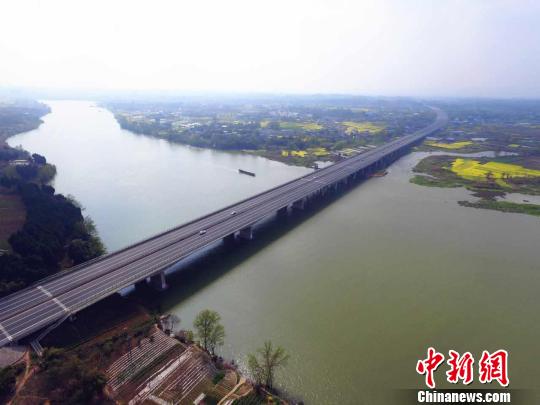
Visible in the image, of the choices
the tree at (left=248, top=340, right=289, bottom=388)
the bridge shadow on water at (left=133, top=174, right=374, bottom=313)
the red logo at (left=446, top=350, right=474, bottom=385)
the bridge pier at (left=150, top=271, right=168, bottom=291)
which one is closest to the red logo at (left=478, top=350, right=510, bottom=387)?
the red logo at (left=446, top=350, right=474, bottom=385)

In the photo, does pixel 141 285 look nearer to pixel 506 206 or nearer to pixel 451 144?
pixel 506 206

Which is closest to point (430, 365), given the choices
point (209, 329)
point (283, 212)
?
point (209, 329)

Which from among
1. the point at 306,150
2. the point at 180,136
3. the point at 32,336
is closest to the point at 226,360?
the point at 32,336

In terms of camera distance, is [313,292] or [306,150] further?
[306,150]

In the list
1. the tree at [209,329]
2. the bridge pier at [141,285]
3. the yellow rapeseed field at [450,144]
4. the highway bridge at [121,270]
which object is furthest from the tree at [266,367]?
the yellow rapeseed field at [450,144]

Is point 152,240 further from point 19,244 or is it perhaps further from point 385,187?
point 385,187

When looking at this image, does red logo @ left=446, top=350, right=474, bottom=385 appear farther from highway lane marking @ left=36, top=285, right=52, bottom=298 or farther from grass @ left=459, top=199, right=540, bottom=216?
grass @ left=459, top=199, right=540, bottom=216
